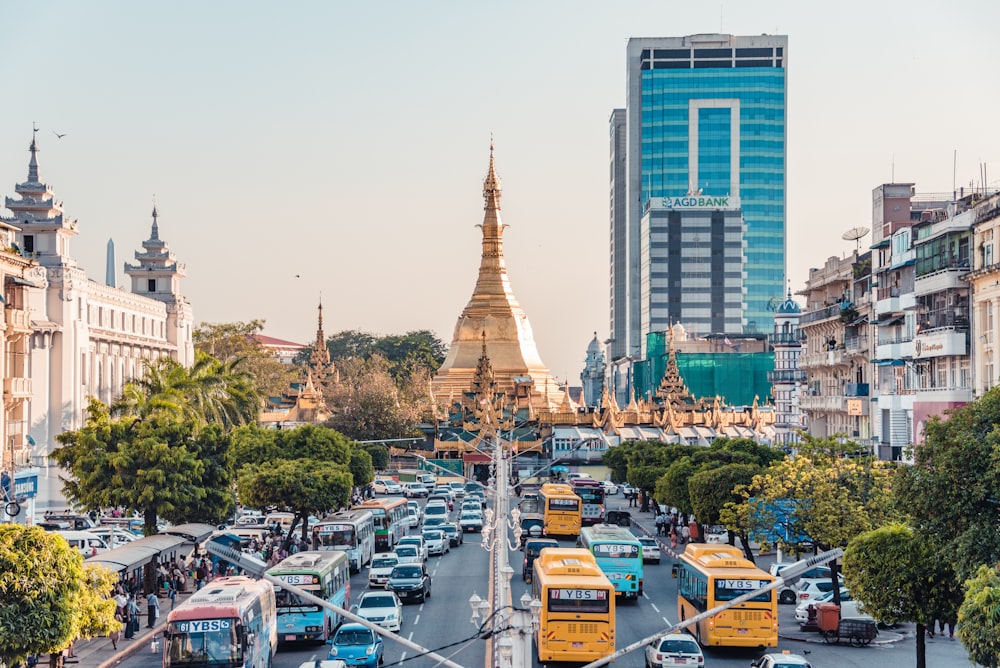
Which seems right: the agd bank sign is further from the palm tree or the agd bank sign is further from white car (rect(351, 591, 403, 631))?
white car (rect(351, 591, 403, 631))

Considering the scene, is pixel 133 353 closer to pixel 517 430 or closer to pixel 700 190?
pixel 517 430

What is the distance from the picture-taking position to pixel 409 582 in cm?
4556

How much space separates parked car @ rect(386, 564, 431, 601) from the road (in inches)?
15.5

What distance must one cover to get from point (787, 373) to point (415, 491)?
79.1 ft

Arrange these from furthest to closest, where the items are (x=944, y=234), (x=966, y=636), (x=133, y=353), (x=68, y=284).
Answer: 1. (x=133, y=353)
2. (x=68, y=284)
3. (x=944, y=234)
4. (x=966, y=636)

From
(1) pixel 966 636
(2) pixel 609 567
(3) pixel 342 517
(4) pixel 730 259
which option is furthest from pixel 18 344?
(4) pixel 730 259

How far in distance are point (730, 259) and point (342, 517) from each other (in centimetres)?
13938

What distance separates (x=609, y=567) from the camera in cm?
4609

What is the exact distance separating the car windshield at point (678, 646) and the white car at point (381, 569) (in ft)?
54.0

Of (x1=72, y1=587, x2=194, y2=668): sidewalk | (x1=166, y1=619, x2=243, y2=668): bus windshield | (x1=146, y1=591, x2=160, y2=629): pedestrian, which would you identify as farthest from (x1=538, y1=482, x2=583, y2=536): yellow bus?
(x1=166, y1=619, x2=243, y2=668): bus windshield

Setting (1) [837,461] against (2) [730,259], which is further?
(2) [730,259]

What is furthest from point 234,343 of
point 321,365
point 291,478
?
point 291,478

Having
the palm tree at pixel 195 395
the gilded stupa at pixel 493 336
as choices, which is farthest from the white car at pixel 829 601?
the gilded stupa at pixel 493 336

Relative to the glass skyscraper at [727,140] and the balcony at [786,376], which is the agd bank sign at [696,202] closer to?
the glass skyscraper at [727,140]
